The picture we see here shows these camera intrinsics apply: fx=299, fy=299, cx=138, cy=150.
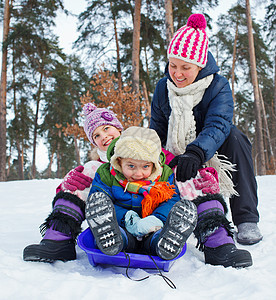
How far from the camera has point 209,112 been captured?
210 cm

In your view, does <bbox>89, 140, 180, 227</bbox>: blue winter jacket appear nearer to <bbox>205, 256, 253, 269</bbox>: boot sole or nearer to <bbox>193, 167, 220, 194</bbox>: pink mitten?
<bbox>193, 167, 220, 194</bbox>: pink mitten

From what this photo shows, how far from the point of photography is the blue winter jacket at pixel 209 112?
6.21 feet

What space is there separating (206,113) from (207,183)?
642mm

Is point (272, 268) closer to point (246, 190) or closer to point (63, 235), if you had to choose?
point (246, 190)

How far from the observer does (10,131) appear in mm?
13727

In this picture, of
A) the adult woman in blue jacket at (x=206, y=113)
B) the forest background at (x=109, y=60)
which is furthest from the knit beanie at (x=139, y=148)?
the forest background at (x=109, y=60)

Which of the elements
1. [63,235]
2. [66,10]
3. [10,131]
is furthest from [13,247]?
[10,131]

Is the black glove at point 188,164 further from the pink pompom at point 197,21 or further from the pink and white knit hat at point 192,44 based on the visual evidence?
the pink pompom at point 197,21

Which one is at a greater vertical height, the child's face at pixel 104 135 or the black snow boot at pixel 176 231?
the child's face at pixel 104 135

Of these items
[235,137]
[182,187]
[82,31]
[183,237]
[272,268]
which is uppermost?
[82,31]

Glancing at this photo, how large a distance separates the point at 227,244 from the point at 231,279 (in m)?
0.25

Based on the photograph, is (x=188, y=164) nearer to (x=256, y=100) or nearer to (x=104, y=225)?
(x=104, y=225)

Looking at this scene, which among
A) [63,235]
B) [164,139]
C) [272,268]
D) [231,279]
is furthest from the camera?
[164,139]

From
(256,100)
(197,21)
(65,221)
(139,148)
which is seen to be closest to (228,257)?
(139,148)
